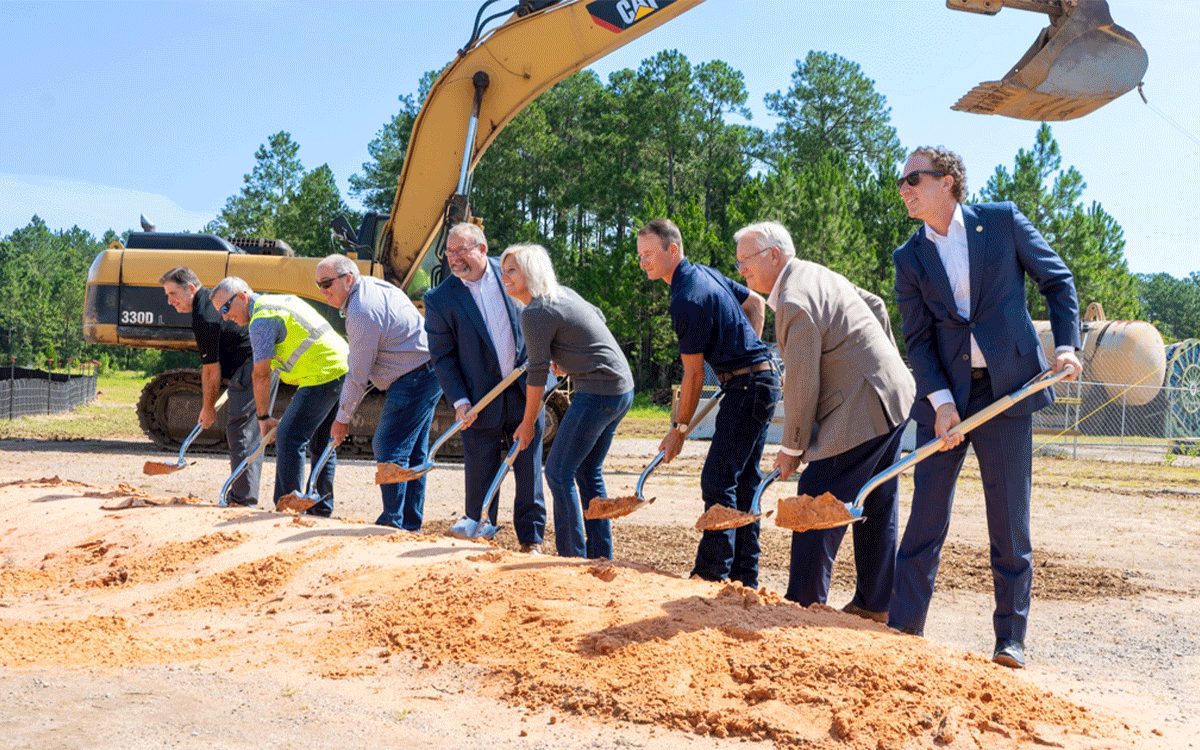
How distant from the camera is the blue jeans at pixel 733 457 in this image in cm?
563

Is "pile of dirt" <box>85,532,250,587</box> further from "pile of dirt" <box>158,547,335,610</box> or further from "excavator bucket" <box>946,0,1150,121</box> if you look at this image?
"excavator bucket" <box>946,0,1150,121</box>

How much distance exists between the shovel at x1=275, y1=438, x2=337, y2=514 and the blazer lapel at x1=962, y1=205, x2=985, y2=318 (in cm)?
437

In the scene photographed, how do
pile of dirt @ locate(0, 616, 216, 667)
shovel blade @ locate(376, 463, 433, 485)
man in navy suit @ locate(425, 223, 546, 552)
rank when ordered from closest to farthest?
1. pile of dirt @ locate(0, 616, 216, 667)
2. man in navy suit @ locate(425, 223, 546, 552)
3. shovel blade @ locate(376, 463, 433, 485)

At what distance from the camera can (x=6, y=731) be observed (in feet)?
12.3

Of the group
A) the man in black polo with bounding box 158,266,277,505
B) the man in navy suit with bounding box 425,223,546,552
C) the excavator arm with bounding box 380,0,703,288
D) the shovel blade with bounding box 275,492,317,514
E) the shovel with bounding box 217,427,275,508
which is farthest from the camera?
the excavator arm with bounding box 380,0,703,288

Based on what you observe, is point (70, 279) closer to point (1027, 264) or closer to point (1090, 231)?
point (1090, 231)

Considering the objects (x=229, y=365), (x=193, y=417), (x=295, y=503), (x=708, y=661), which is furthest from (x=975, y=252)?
(x=193, y=417)

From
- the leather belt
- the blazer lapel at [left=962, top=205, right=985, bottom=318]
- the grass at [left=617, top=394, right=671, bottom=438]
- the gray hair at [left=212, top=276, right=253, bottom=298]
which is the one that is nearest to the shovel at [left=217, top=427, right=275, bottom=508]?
the gray hair at [left=212, top=276, right=253, bottom=298]

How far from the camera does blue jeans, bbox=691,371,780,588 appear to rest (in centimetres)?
563

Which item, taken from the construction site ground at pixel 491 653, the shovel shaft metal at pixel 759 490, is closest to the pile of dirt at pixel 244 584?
the construction site ground at pixel 491 653

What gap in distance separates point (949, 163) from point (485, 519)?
11.2 ft

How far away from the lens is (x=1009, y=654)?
4582mm

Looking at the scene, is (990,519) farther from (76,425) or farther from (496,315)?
(76,425)

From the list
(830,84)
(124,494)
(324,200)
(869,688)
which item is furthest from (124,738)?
(830,84)
